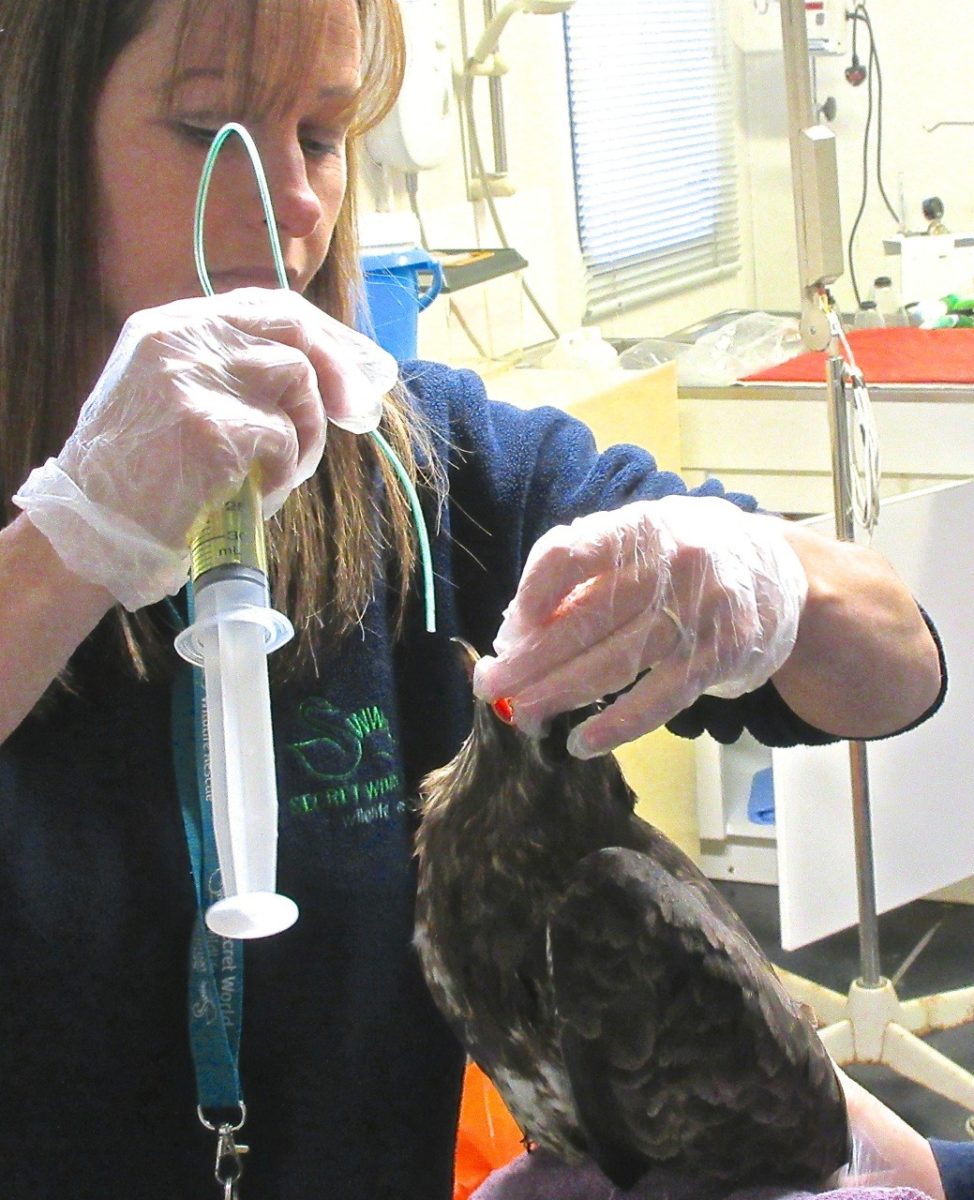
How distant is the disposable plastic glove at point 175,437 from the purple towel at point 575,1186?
0.41m

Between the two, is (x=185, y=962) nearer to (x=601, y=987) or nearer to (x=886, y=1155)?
(x=601, y=987)

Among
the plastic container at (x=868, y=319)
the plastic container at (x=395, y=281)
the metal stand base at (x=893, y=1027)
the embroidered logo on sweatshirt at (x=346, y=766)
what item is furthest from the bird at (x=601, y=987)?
the plastic container at (x=868, y=319)

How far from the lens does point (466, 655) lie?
99 cm

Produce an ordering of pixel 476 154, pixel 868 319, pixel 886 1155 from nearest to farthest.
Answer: pixel 886 1155, pixel 476 154, pixel 868 319

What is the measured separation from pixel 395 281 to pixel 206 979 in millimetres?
1116

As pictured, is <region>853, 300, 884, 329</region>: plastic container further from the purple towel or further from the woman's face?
the purple towel

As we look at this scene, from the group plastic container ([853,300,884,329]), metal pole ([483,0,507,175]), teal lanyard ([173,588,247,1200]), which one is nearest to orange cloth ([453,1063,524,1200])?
teal lanyard ([173,588,247,1200])

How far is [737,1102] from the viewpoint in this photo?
0.82m

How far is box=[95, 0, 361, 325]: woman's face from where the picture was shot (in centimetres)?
85

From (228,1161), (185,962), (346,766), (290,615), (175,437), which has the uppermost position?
(175,437)

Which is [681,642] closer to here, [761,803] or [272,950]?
[272,950]

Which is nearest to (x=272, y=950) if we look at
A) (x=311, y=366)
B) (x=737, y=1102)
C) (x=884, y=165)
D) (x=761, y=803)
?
(x=737, y=1102)

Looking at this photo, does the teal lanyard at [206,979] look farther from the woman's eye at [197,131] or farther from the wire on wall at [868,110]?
the wire on wall at [868,110]

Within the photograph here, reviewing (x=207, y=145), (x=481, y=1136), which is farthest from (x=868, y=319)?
(x=207, y=145)
